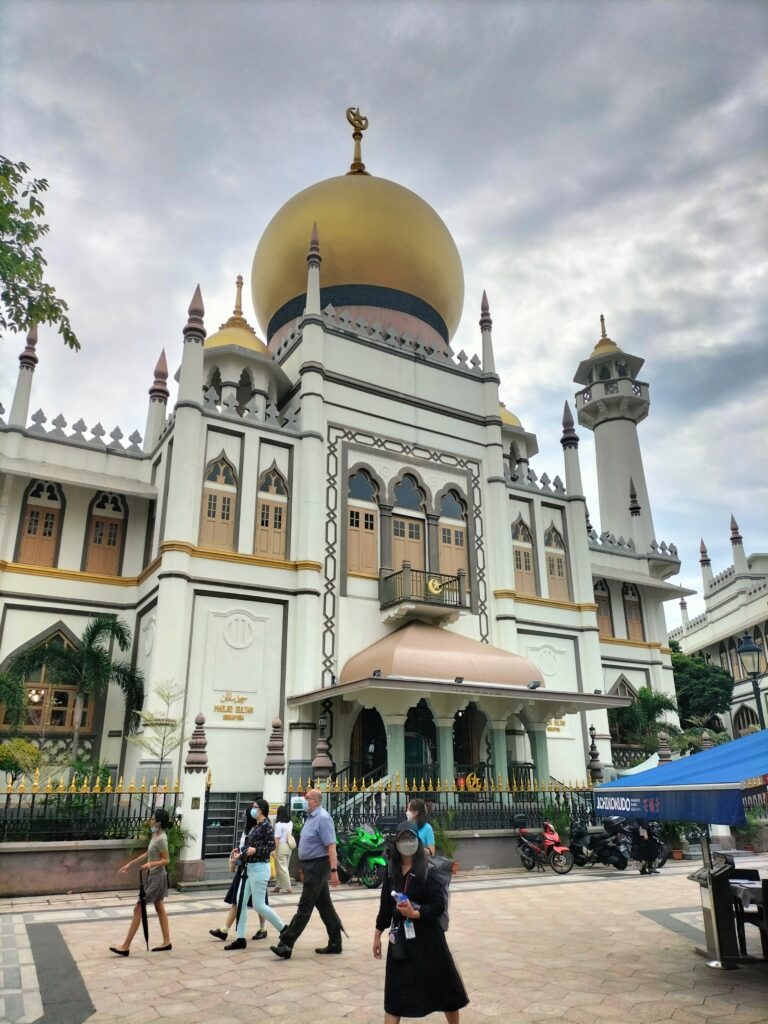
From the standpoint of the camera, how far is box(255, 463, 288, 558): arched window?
59.5 feet

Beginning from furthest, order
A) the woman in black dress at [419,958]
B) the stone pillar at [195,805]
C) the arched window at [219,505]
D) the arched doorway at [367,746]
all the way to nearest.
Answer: the arched doorway at [367,746]
the arched window at [219,505]
the stone pillar at [195,805]
the woman in black dress at [419,958]

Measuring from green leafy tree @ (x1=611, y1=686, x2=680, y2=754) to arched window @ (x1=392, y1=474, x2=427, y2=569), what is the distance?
29.4 feet

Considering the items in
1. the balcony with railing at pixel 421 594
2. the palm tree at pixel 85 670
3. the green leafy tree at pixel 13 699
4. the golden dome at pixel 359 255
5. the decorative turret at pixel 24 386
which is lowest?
the green leafy tree at pixel 13 699

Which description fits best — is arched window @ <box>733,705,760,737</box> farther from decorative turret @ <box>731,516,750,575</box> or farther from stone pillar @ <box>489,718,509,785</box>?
stone pillar @ <box>489,718,509,785</box>

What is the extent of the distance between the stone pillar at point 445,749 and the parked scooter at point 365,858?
4.22 m

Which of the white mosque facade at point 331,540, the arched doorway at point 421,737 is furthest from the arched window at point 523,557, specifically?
the arched doorway at point 421,737

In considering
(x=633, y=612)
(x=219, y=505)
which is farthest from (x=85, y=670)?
(x=633, y=612)

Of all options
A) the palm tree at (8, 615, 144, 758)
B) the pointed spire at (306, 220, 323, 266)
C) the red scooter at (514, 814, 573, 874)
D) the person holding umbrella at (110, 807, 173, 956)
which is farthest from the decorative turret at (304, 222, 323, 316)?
the person holding umbrella at (110, 807, 173, 956)

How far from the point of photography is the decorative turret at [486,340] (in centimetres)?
2319

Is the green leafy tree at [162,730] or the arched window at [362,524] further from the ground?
the arched window at [362,524]

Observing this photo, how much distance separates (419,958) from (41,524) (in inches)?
631

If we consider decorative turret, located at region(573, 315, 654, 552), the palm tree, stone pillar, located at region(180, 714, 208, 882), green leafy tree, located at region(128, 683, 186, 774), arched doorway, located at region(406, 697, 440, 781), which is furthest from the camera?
decorative turret, located at region(573, 315, 654, 552)

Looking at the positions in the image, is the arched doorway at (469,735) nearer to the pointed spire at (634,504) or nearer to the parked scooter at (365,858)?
the parked scooter at (365,858)

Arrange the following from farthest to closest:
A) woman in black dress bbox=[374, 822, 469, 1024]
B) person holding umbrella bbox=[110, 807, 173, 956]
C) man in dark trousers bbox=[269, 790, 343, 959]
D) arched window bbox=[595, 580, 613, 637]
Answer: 1. arched window bbox=[595, 580, 613, 637]
2. person holding umbrella bbox=[110, 807, 173, 956]
3. man in dark trousers bbox=[269, 790, 343, 959]
4. woman in black dress bbox=[374, 822, 469, 1024]
